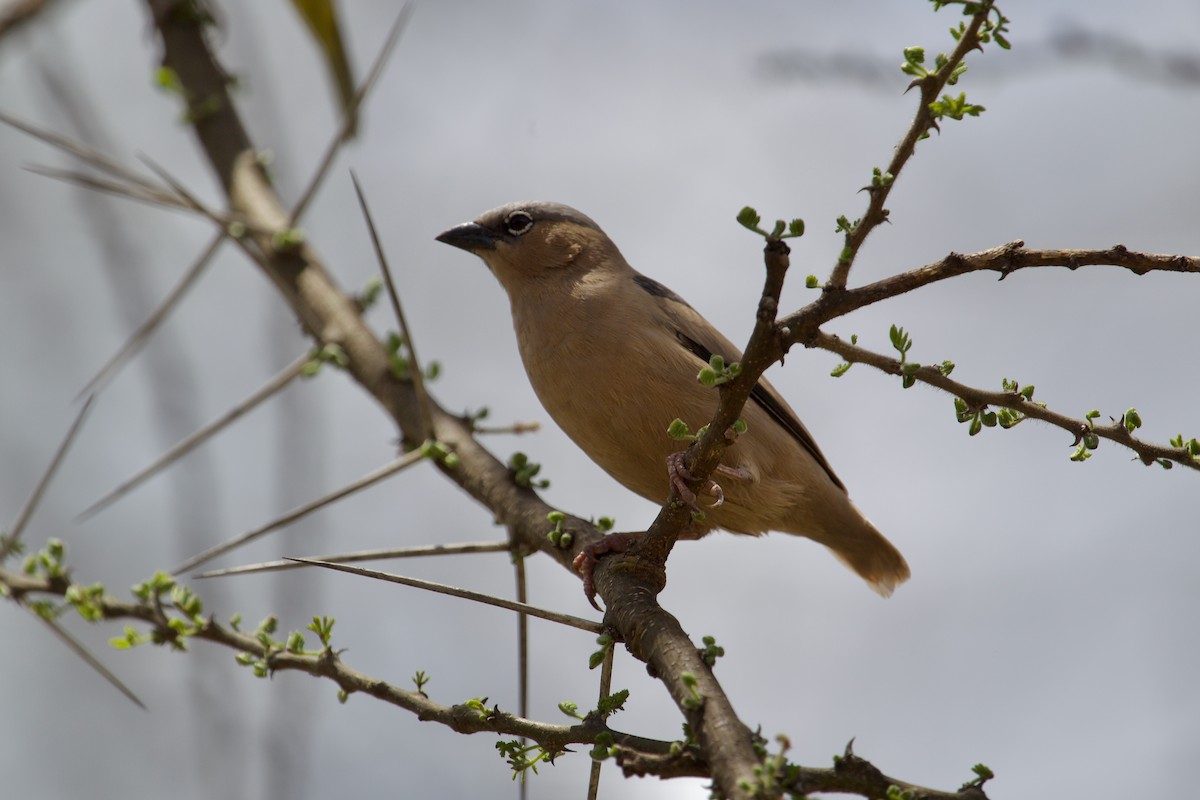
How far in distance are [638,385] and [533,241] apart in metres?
1.39

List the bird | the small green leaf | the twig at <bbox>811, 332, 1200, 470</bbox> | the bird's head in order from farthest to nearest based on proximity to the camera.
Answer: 1. the bird's head
2. the bird
3. the twig at <bbox>811, 332, 1200, 470</bbox>
4. the small green leaf

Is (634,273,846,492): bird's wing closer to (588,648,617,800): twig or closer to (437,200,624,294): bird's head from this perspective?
(437,200,624,294): bird's head

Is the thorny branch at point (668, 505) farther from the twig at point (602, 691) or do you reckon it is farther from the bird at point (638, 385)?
the bird at point (638, 385)

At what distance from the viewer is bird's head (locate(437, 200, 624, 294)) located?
17.6 ft

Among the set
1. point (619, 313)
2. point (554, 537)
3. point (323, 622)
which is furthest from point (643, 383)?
point (323, 622)

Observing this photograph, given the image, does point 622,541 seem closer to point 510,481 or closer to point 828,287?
point 510,481

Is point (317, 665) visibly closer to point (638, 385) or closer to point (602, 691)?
point (602, 691)

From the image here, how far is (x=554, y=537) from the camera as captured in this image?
3.89 m

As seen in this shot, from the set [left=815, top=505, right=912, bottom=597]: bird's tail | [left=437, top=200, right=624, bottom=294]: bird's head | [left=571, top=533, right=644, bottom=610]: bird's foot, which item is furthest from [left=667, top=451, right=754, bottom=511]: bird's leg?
[left=437, top=200, right=624, bottom=294]: bird's head

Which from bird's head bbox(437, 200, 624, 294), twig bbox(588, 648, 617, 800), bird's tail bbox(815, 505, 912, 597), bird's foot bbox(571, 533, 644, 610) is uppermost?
bird's head bbox(437, 200, 624, 294)

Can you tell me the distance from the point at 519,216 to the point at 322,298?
4.09 feet

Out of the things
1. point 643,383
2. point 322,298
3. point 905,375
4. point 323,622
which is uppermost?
point 322,298

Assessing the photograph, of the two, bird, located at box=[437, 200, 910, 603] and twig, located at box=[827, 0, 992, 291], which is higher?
bird, located at box=[437, 200, 910, 603]

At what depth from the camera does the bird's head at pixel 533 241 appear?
538 cm
